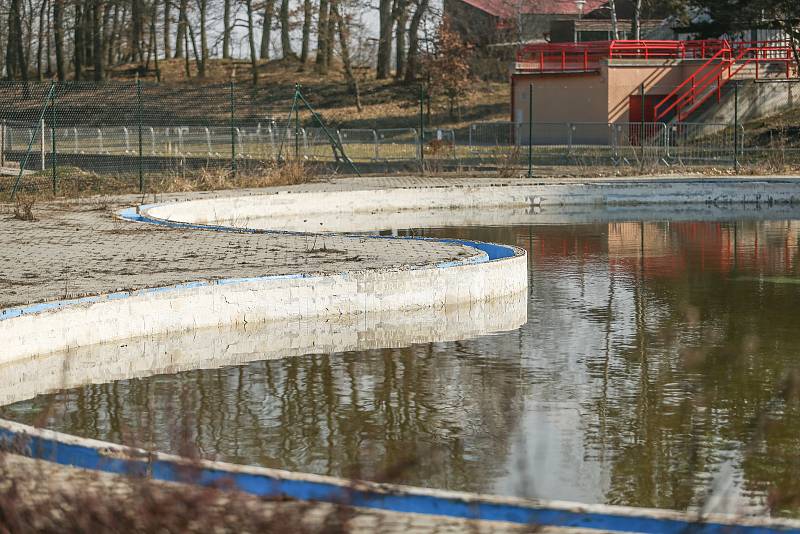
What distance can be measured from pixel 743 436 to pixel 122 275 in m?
6.86

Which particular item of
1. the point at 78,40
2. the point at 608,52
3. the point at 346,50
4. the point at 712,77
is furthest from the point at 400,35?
the point at 712,77

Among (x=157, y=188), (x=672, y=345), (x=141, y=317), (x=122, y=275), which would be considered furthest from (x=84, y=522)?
(x=157, y=188)

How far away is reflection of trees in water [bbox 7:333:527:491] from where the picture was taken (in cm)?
752

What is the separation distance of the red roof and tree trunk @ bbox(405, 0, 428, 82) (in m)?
7.27

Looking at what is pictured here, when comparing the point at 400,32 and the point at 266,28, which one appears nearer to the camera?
the point at 400,32

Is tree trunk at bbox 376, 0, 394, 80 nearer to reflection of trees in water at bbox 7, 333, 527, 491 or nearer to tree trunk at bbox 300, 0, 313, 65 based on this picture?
tree trunk at bbox 300, 0, 313, 65

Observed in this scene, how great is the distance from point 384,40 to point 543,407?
Answer: 5677 centimetres

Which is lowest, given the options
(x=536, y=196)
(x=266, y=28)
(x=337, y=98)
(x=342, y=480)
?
(x=342, y=480)

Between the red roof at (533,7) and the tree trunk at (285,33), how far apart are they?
10.4m

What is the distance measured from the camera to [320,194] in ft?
78.3

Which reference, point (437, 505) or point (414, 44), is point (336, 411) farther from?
point (414, 44)

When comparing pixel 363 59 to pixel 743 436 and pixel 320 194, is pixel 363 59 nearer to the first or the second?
pixel 320 194

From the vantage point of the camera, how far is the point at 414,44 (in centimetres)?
6178

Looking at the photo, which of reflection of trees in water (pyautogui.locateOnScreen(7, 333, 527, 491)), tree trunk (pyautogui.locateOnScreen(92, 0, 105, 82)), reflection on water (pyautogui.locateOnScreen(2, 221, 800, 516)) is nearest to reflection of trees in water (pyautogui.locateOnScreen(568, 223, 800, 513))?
reflection on water (pyautogui.locateOnScreen(2, 221, 800, 516))
